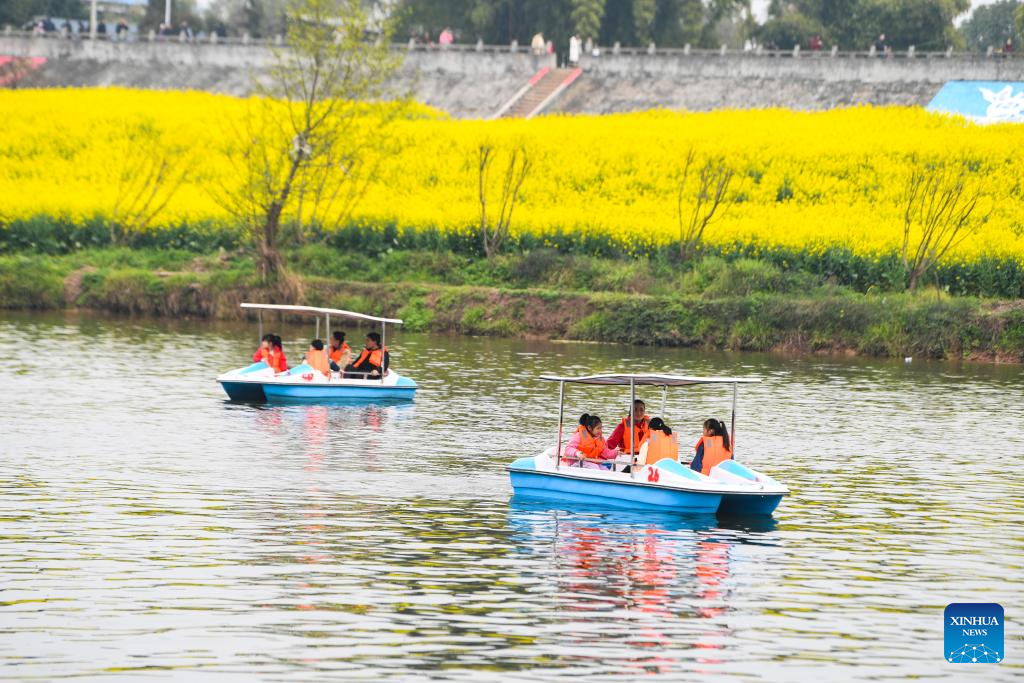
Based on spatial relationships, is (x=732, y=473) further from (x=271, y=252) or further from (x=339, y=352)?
(x=271, y=252)

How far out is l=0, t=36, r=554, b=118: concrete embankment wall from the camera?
267 feet

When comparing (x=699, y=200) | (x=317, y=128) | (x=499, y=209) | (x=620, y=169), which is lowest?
(x=499, y=209)

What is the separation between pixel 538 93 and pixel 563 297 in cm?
3317

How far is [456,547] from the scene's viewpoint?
64.0ft

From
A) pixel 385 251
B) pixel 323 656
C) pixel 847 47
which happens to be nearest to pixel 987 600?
pixel 323 656

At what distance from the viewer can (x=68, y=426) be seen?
28719mm

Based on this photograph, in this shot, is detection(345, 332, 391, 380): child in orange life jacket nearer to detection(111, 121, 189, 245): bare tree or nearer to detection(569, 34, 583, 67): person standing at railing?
detection(111, 121, 189, 245): bare tree

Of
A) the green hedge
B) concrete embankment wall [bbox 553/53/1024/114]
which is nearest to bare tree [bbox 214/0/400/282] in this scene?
the green hedge

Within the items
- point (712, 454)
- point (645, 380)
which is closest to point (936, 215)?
point (645, 380)

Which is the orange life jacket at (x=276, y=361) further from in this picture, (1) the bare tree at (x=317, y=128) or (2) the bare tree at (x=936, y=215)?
(2) the bare tree at (x=936, y=215)

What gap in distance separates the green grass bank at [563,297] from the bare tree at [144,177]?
6.86 feet

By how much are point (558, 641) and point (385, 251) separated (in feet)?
131

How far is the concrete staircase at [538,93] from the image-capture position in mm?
77688

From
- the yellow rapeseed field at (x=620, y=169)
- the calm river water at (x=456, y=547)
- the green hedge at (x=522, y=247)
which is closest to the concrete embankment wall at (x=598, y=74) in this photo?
the yellow rapeseed field at (x=620, y=169)
